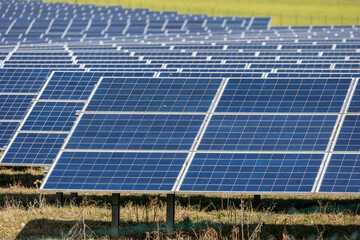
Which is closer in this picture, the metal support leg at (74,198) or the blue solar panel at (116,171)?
the blue solar panel at (116,171)

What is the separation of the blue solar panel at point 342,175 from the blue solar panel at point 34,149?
6584 mm

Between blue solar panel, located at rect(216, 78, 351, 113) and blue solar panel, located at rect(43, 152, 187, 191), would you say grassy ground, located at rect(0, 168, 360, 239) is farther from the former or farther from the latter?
blue solar panel, located at rect(216, 78, 351, 113)

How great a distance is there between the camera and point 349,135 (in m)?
14.2

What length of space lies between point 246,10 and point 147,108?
252 feet

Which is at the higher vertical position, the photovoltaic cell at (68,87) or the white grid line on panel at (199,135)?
the photovoltaic cell at (68,87)

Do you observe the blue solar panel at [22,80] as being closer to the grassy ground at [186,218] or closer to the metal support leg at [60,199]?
the grassy ground at [186,218]

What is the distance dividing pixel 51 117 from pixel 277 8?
7825cm

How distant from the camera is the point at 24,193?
755 inches

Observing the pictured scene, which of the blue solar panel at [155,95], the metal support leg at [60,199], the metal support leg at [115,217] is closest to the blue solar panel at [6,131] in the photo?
the metal support leg at [60,199]

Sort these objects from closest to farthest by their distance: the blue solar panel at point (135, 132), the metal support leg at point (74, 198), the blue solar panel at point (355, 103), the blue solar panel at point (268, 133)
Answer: the blue solar panel at point (268, 133) → the blue solar panel at point (135, 132) → the blue solar panel at point (355, 103) → the metal support leg at point (74, 198)

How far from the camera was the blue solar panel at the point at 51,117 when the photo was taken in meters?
18.2

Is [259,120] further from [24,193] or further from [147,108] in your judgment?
[24,193]

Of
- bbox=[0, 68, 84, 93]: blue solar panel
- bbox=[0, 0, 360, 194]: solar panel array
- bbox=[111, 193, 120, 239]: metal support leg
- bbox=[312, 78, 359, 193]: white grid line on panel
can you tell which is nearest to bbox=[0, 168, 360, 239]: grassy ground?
bbox=[111, 193, 120, 239]: metal support leg

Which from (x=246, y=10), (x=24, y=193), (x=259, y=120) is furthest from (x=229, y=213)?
(x=246, y=10)
